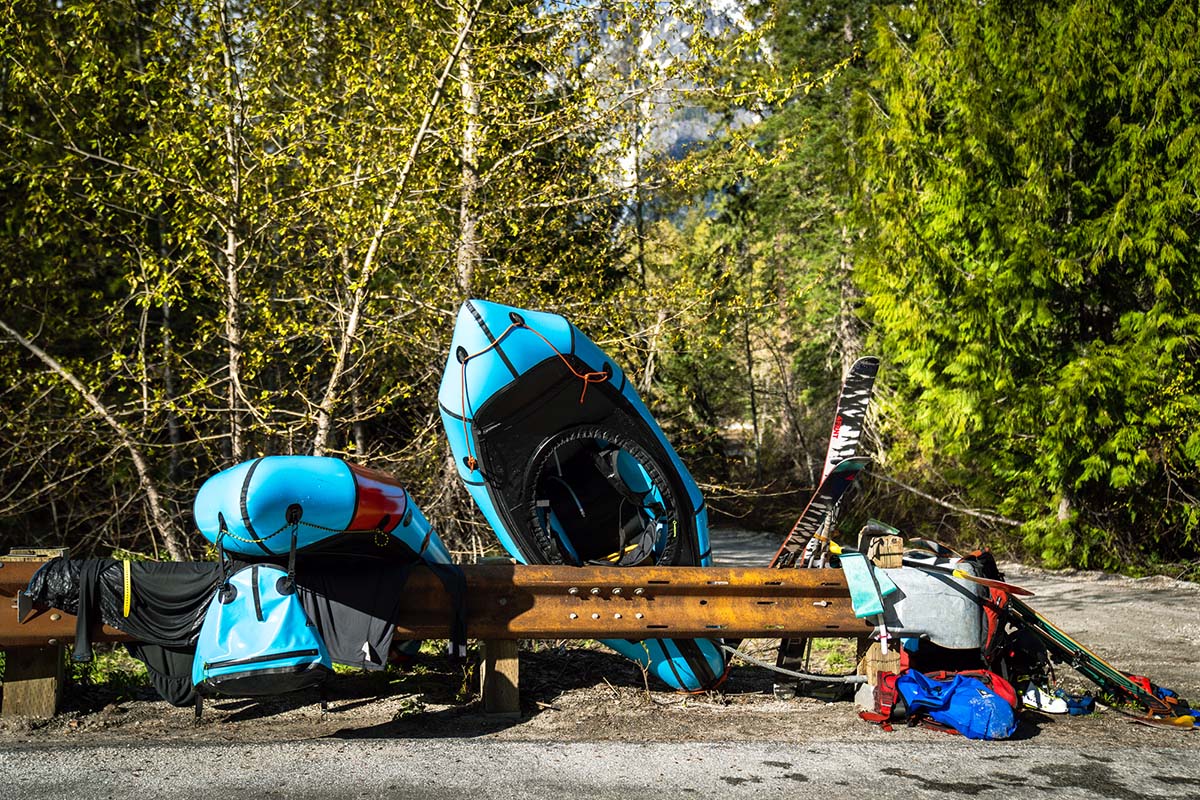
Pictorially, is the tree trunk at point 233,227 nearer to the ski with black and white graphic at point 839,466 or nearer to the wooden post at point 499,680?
the wooden post at point 499,680

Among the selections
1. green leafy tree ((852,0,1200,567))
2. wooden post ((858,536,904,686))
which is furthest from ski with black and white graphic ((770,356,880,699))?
green leafy tree ((852,0,1200,567))

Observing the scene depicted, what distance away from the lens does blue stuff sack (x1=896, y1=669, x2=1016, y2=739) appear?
15.4 feet

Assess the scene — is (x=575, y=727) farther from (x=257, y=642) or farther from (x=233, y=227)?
(x=233, y=227)

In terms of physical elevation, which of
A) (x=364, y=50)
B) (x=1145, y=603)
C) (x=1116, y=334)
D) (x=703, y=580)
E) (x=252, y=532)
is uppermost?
(x=364, y=50)

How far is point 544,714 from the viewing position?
5.15 metres

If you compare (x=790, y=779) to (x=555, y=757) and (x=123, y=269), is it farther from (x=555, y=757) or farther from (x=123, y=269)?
(x=123, y=269)

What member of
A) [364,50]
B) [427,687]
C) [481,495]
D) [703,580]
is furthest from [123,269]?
[703,580]

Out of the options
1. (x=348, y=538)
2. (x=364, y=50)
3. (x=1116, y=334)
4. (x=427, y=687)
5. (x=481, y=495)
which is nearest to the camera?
(x=348, y=538)

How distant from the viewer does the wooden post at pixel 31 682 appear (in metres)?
4.73

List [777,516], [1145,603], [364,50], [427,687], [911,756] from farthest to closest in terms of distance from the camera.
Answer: [777,516], [364,50], [1145,603], [427,687], [911,756]

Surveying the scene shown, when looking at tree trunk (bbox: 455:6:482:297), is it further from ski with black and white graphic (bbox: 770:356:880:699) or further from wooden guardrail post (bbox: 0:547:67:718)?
wooden guardrail post (bbox: 0:547:67:718)

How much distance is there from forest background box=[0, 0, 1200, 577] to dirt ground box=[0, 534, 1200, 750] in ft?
8.67

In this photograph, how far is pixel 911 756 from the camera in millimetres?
4406

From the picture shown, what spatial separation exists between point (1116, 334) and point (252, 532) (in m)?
10.2
